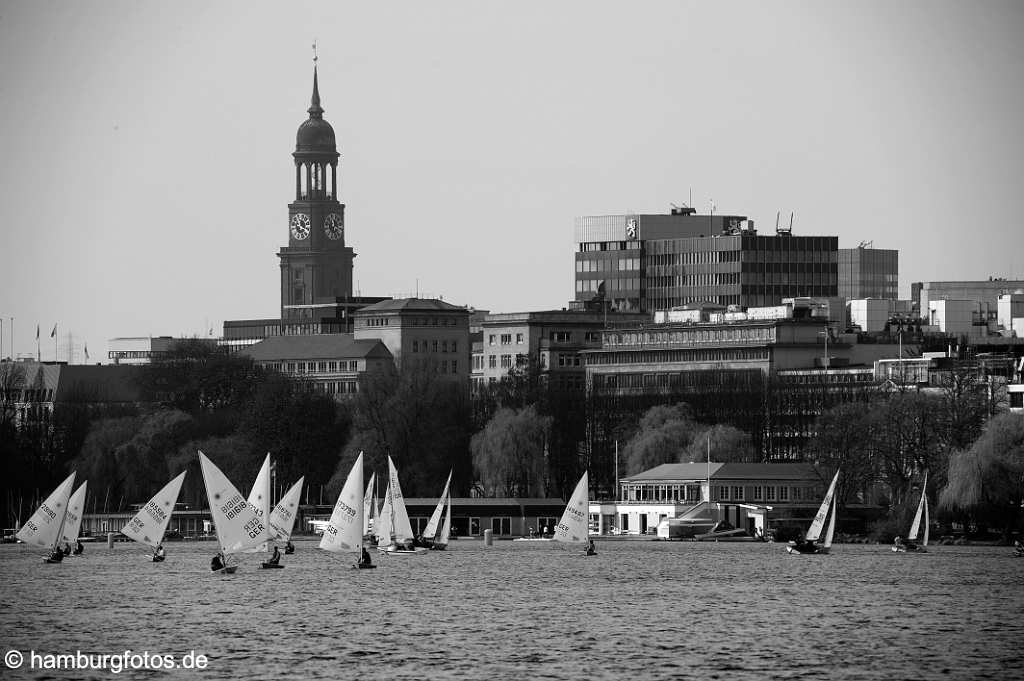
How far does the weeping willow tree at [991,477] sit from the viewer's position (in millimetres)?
192875

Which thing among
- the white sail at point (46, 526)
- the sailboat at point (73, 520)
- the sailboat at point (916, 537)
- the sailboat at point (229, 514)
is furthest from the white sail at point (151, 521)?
the sailboat at point (916, 537)

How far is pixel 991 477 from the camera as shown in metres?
193

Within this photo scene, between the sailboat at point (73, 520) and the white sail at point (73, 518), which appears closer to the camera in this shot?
the sailboat at point (73, 520)

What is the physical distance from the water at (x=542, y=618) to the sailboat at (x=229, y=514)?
2.18 meters

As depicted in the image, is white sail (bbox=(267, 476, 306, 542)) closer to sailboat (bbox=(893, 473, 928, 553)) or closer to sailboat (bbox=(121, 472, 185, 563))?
sailboat (bbox=(121, 472, 185, 563))

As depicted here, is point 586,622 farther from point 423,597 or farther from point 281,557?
point 281,557

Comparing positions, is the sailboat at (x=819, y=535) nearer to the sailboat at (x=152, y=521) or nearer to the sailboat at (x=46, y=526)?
the sailboat at (x=152, y=521)

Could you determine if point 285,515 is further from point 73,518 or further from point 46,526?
point 46,526

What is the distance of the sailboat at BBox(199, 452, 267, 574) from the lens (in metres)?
156

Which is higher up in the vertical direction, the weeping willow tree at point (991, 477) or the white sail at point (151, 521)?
the weeping willow tree at point (991, 477)

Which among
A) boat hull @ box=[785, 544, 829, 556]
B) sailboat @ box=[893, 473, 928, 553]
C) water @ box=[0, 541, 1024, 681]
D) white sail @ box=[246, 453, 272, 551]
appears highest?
white sail @ box=[246, 453, 272, 551]

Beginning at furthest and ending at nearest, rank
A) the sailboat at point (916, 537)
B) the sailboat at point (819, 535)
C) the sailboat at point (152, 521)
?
the sailboat at point (916, 537) < the sailboat at point (819, 535) < the sailboat at point (152, 521)

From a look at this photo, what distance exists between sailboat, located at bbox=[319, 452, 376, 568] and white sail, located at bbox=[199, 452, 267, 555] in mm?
10364

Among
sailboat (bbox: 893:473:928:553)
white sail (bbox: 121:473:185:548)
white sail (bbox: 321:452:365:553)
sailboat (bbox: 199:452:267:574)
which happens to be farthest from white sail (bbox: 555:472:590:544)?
sailboat (bbox: 199:452:267:574)
